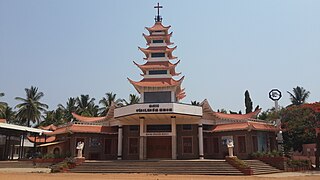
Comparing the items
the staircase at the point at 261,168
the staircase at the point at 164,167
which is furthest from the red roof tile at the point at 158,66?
the staircase at the point at 261,168

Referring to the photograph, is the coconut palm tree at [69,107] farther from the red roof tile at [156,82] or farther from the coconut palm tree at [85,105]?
the red roof tile at [156,82]

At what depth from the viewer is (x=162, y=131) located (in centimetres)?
2839

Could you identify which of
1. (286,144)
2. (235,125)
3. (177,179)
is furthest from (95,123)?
(286,144)

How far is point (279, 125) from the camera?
2784 centimetres

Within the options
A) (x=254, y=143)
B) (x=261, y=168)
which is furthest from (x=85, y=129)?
(x=261, y=168)

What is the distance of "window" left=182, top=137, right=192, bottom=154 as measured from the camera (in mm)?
28500

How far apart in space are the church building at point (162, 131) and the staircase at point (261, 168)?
3.38 m

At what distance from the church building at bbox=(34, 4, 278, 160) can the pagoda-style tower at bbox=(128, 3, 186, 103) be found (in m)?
0.10

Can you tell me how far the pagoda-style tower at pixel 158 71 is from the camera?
29.5 metres

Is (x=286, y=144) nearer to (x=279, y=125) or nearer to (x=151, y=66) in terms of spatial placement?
(x=279, y=125)

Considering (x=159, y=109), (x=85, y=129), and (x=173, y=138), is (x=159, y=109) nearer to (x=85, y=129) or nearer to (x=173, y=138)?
(x=173, y=138)

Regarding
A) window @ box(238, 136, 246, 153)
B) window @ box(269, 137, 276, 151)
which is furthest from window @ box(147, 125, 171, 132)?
window @ box(269, 137, 276, 151)

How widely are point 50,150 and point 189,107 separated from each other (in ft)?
51.7

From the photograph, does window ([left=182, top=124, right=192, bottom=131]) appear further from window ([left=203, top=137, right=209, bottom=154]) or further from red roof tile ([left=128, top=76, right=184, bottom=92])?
red roof tile ([left=128, top=76, right=184, bottom=92])
